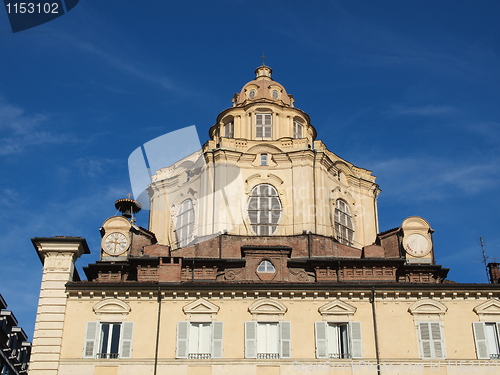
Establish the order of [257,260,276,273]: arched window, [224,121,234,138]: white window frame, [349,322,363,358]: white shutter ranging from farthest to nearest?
1. [224,121,234,138]: white window frame
2. [257,260,276,273]: arched window
3. [349,322,363,358]: white shutter

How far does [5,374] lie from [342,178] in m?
27.3

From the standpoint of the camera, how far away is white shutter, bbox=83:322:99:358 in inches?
1202

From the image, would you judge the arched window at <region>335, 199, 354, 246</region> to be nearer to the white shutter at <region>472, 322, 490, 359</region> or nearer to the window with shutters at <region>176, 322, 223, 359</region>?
the white shutter at <region>472, 322, 490, 359</region>

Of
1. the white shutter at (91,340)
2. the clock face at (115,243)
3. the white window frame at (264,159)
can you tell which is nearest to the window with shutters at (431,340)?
the white shutter at (91,340)

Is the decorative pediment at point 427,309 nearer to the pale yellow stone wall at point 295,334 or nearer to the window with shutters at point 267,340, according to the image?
the pale yellow stone wall at point 295,334

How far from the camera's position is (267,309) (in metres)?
31.7

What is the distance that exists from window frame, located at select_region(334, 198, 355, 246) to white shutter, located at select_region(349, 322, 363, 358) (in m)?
15.9

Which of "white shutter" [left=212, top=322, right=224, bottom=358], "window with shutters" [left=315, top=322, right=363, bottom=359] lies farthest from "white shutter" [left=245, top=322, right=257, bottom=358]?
"window with shutters" [left=315, top=322, right=363, bottom=359]

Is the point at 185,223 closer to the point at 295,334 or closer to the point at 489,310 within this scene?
the point at 295,334

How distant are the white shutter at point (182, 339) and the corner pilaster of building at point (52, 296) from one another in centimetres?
538

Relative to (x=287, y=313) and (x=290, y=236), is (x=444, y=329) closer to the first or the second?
(x=287, y=313)

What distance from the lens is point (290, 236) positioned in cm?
4428

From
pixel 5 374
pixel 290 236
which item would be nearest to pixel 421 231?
pixel 290 236

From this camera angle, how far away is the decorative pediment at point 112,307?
31.5 meters
